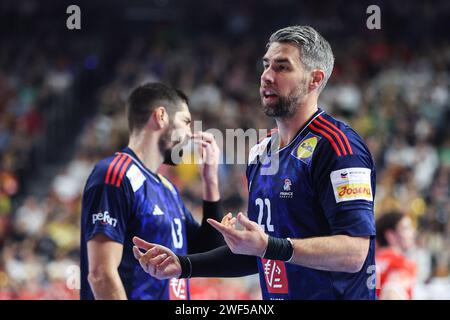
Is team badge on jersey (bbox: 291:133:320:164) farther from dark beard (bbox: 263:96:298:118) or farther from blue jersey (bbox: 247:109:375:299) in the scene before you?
dark beard (bbox: 263:96:298:118)

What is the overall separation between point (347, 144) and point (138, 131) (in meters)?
2.06

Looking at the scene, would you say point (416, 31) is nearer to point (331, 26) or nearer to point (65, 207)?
point (331, 26)

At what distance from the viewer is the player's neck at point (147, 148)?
5648 mm

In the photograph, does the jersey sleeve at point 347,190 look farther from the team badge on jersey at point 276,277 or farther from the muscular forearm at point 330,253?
the team badge on jersey at point 276,277

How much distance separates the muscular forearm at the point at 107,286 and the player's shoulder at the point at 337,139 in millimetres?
1645

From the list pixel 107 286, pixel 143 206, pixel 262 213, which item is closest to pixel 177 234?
pixel 143 206

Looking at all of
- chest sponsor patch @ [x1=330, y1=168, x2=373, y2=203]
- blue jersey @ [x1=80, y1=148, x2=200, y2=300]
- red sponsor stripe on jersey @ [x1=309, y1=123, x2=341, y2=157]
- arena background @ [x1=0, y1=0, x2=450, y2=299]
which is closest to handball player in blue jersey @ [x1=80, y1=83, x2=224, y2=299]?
blue jersey @ [x1=80, y1=148, x2=200, y2=300]

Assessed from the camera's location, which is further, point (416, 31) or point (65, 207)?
point (416, 31)

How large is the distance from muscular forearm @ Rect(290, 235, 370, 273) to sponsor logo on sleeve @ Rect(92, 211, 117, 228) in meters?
1.65

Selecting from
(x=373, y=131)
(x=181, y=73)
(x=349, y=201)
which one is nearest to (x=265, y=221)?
(x=349, y=201)

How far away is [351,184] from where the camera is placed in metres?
3.95

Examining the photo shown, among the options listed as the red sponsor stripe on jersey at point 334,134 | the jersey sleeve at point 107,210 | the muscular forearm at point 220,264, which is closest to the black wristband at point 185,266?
the muscular forearm at point 220,264

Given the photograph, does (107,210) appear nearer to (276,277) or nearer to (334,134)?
(276,277)
